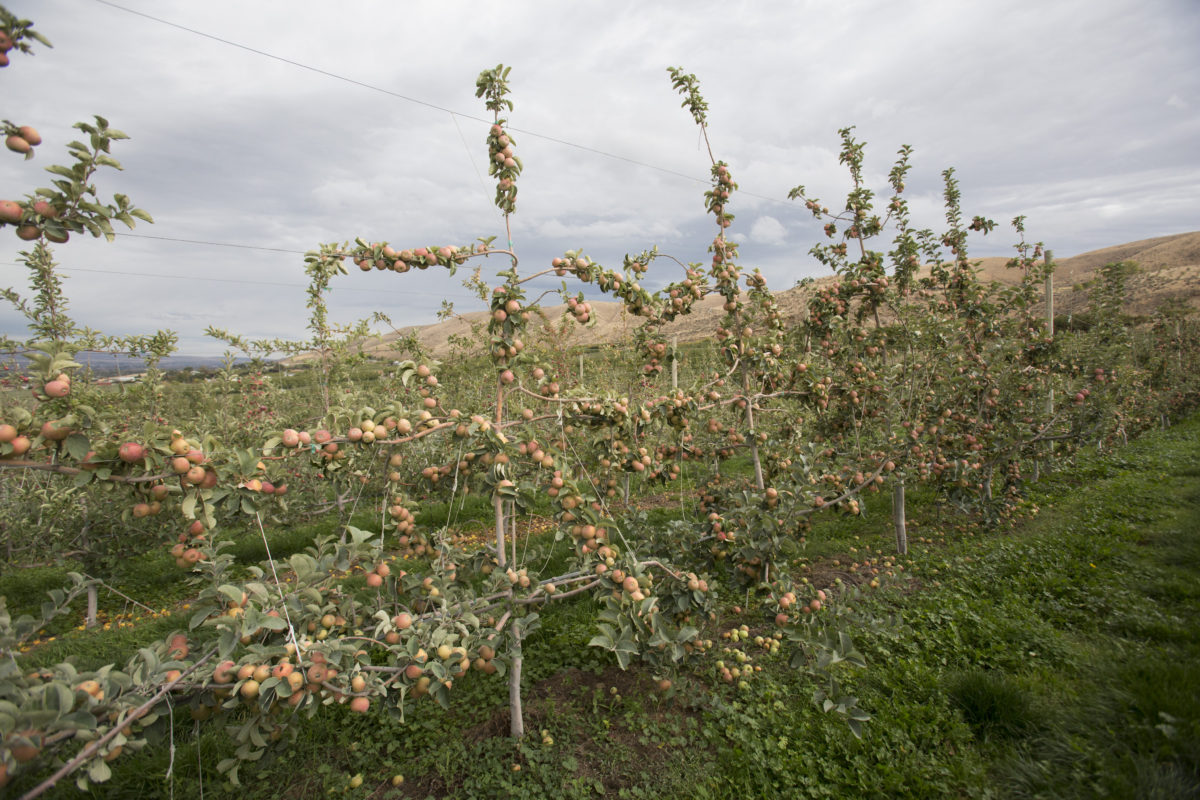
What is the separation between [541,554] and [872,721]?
2.17m

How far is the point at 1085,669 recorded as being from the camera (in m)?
2.77

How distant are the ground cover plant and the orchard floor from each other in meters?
0.03

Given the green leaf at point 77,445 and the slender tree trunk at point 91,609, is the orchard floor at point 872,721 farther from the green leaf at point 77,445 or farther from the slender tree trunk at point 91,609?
the slender tree trunk at point 91,609

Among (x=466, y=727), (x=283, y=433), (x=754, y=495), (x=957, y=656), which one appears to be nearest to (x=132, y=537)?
(x=466, y=727)

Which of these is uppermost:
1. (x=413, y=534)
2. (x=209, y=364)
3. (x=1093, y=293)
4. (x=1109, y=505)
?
(x=209, y=364)

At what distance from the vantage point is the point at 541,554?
3.37m

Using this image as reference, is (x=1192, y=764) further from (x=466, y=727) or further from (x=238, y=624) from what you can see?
(x=238, y=624)

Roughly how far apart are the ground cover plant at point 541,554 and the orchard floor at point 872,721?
3cm

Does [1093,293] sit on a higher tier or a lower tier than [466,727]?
higher

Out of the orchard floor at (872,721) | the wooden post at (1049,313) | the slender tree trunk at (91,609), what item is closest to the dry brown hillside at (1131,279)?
the slender tree trunk at (91,609)

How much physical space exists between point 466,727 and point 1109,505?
677cm

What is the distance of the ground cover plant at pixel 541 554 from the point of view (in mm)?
1703

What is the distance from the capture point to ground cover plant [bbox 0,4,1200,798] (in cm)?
170

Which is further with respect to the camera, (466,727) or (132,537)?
(132,537)
